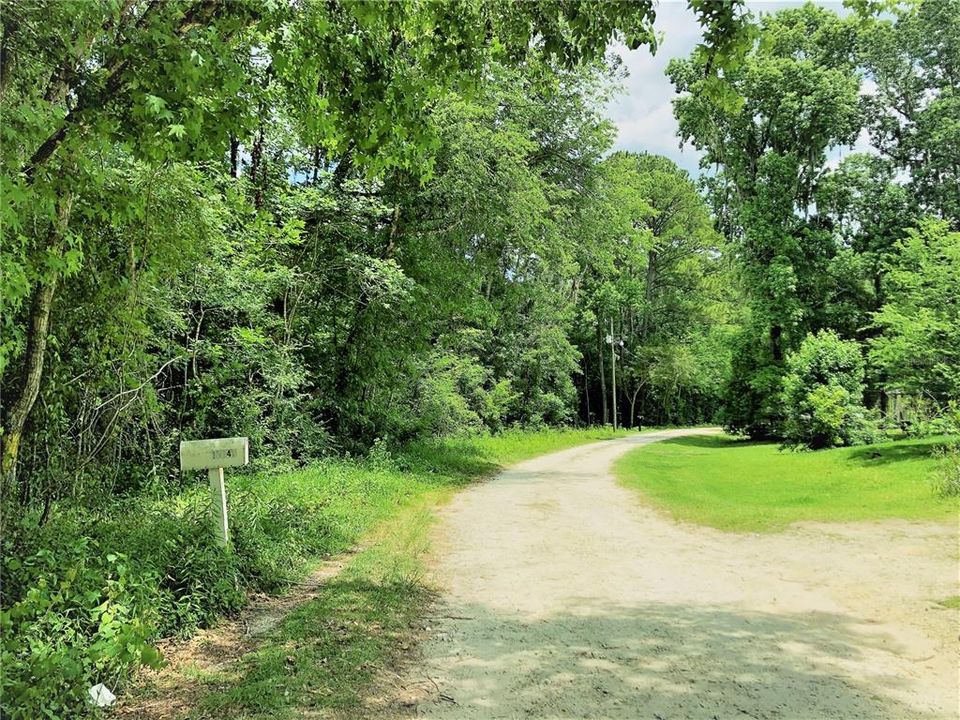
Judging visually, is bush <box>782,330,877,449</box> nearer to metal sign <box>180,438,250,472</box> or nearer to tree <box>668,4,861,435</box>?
tree <box>668,4,861,435</box>

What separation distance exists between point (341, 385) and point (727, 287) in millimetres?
43565

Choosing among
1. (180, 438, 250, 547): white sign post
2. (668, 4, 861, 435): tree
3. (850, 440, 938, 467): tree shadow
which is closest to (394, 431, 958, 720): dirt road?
(180, 438, 250, 547): white sign post

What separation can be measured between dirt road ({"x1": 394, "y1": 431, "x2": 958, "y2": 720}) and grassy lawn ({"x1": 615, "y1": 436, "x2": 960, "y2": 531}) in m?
1.07

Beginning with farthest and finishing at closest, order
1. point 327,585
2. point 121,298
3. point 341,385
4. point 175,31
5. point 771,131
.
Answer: point 771,131 < point 341,385 < point 327,585 < point 121,298 < point 175,31

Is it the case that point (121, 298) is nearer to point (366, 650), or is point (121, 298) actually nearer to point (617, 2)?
point (366, 650)

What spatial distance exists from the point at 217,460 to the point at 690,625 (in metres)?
4.58

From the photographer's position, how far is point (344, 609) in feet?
18.7

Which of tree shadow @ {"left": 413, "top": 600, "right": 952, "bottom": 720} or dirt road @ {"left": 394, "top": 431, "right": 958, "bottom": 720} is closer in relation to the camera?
tree shadow @ {"left": 413, "top": 600, "right": 952, "bottom": 720}

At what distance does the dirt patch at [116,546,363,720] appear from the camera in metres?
3.89

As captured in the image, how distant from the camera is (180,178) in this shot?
249 inches

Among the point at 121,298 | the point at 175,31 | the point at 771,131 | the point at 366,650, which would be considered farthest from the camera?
the point at 771,131

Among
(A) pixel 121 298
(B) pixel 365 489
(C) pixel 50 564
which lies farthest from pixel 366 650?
(B) pixel 365 489

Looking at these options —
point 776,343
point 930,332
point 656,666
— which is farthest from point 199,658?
point 776,343

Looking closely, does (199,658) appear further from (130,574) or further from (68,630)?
(68,630)
